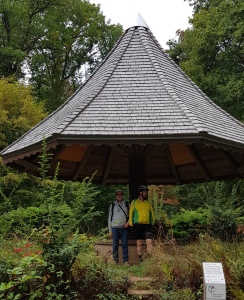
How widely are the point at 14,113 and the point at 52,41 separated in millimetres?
10931

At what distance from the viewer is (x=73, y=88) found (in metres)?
33.3

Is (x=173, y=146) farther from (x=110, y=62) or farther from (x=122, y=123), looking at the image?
(x=122, y=123)

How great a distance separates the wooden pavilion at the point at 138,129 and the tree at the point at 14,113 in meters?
8.85

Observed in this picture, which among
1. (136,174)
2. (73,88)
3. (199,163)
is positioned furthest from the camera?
(73,88)

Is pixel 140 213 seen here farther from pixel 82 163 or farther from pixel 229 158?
pixel 82 163

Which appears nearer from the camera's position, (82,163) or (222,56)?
(82,163)

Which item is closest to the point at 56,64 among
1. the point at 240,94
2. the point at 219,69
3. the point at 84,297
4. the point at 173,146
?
the point at 219,69

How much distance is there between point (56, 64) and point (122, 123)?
2684 centimetres

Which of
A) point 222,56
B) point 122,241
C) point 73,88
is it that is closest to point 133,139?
point 122,241

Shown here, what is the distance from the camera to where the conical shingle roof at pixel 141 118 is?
763 centimetres

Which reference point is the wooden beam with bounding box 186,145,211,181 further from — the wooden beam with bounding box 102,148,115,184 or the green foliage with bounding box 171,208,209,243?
the wooden beam with bounding box 102,148,115,184

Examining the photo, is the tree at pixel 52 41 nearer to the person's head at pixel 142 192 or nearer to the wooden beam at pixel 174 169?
the wooden beam at pixel 174 169

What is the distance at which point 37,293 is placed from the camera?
4629mm

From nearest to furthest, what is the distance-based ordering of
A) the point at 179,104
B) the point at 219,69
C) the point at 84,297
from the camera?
the point at 84,297 < the point at 179,104 < the point at 219,69
